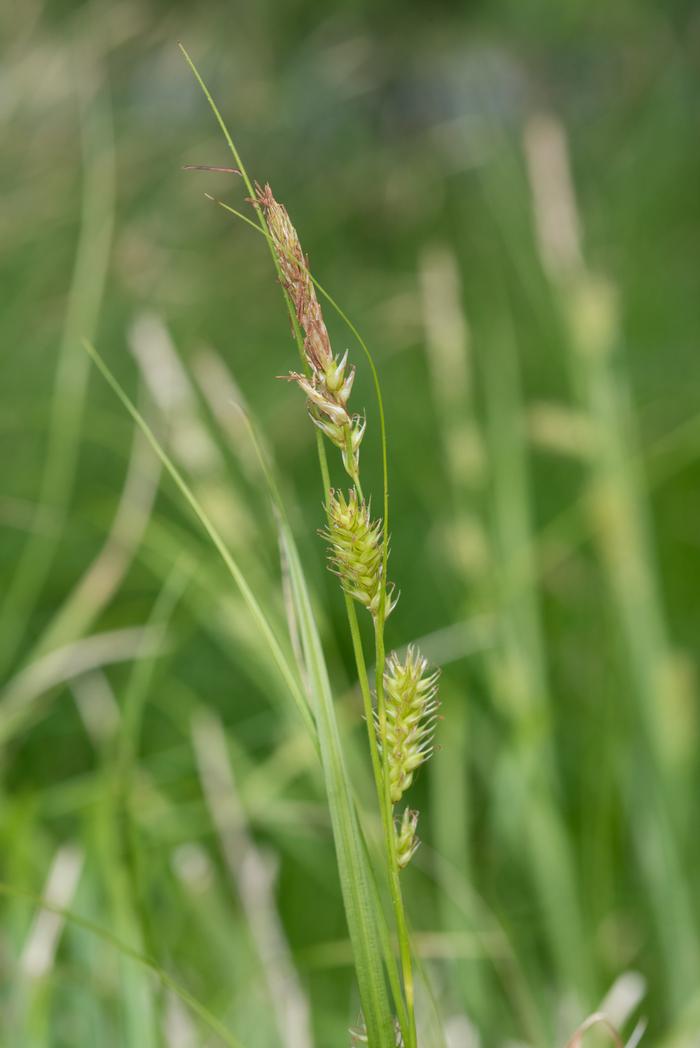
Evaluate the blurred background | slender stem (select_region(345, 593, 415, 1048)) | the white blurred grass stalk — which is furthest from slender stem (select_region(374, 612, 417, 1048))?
the white blurred grass stalk

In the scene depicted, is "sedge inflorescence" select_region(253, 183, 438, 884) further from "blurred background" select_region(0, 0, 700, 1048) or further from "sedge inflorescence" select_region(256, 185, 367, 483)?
"blurred background" select_region(0, 0, 700, 1048)

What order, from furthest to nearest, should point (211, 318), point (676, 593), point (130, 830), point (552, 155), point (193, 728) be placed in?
point (211, 318) → point (676, 593) → point (552, 155) → point (193, 728) → point (130, 830)

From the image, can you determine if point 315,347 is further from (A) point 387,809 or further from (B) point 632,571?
(B) point 632,571

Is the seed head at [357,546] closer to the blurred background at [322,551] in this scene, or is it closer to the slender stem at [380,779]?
the slender stem at [380,779]

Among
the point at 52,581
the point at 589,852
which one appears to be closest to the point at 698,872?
the point at 589,852

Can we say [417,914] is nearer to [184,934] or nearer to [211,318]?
[184,934]

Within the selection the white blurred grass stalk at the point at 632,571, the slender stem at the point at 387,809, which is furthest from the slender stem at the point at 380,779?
the white blurred grass stalk at the point at 632,571
